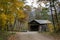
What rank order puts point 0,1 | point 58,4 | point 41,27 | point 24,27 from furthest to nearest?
point 24,27, point 41,27, point 58,4, point 0,1

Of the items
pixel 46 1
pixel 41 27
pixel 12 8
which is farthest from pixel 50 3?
pixel 41 27

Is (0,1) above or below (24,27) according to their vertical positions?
above

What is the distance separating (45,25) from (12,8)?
21.7m

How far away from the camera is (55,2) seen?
24.2 m

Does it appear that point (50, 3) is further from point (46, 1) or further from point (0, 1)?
point (0, 1)

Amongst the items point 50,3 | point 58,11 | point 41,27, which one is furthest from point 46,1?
point 41,27

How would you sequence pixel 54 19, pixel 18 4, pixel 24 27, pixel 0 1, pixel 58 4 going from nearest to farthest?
pixel 0 1, pixel 18 4, pixel 58 4, pixel 54 19, pixel 24 27

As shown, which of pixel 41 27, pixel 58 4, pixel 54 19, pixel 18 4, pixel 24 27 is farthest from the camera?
pixel 24 27

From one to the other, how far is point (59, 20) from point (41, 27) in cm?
1504

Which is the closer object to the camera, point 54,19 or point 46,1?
point 46,1

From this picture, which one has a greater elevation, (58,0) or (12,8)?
(58,0)

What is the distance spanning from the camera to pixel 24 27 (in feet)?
163

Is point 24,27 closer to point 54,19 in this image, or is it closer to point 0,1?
point 54,19

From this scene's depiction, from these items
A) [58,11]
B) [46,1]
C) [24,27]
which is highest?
[46,1]
